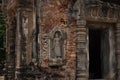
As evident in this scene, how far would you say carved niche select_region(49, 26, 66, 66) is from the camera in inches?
300

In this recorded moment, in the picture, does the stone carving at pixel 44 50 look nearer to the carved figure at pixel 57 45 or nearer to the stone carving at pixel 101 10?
the carved figure at pixel 57 45

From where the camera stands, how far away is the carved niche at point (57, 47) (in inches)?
300

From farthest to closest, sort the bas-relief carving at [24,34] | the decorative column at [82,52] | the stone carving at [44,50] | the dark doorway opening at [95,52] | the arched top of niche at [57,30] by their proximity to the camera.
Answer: the dark doorway opening at [95,52] → the bas-relief carving at [24,34] → the decorative column at [82,52] → the arched top of niche at [57,30] → the stone carving at [44,50]

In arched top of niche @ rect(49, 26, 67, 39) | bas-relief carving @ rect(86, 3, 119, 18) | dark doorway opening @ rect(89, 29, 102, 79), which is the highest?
bas-relief carving @ rect(86, 3, 119, 18)

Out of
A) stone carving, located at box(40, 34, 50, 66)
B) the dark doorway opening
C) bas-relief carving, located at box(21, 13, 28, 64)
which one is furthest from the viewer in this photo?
the dark doorway opening

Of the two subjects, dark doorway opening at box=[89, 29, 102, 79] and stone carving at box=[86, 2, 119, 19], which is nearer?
stone carving at box=[86, 2, 119, 19]

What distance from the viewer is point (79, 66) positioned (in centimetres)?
780

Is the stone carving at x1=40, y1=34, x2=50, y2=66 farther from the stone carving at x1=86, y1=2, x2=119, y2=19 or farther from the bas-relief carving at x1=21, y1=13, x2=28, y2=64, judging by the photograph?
the stone carving at x1=86, y1=2, x2=119, y2=19

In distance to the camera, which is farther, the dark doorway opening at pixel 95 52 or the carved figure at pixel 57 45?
the dark doorway opening at pixel 95 52

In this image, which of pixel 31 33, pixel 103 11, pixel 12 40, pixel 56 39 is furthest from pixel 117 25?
pixel 12 40

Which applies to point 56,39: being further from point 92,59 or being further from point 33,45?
point 92,59

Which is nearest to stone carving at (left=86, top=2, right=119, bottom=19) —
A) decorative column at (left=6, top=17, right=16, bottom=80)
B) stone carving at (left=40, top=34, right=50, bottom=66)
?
stone carving at (left=40, top=34, right=50, bottom=66)

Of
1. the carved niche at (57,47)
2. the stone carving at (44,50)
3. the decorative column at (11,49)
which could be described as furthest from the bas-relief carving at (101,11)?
the decorative column at (11,49)

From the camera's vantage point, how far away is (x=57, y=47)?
7.68 m
